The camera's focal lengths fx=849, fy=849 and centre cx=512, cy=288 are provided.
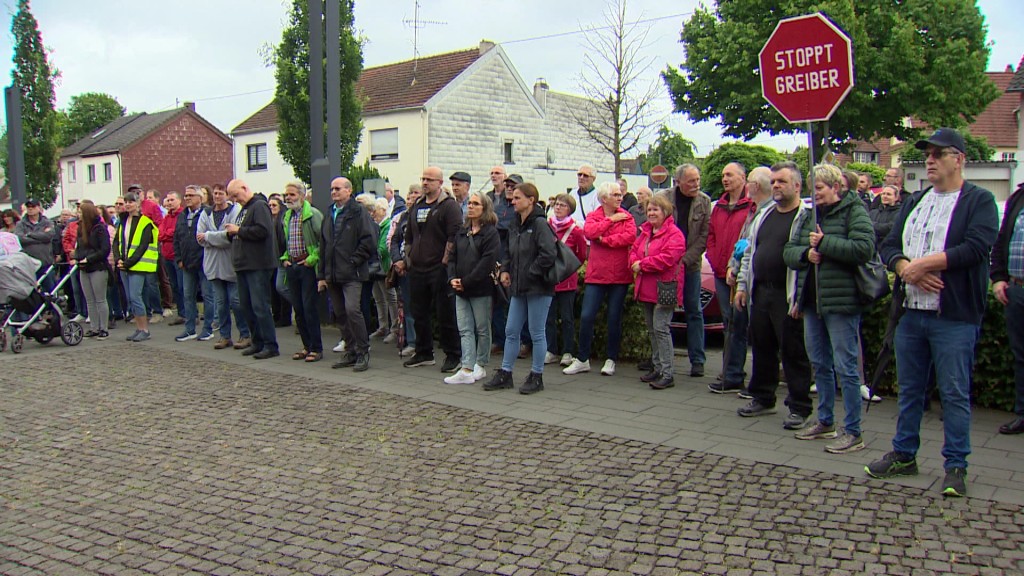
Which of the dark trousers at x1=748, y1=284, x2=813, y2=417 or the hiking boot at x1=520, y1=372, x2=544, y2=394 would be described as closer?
the dark trousers at x1=748, y1=284, x2=813, y2=417

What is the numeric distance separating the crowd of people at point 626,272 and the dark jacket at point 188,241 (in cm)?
3

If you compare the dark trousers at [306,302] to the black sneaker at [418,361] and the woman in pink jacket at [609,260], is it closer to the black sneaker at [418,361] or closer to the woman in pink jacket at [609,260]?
the black sneaker at [418,361]

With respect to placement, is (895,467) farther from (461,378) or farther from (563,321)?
(563,321)

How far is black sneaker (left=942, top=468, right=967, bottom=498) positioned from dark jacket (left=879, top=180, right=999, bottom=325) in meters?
0.91

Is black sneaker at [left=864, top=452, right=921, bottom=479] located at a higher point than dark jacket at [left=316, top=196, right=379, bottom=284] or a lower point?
lower

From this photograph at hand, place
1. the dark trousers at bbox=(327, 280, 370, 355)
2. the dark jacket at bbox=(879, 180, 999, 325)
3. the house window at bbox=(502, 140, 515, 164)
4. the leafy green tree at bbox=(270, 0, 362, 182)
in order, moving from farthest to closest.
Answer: the house window at bbox=(502, 140, 515, 164) < the leafy green tree at bbox=(270, 0, 362, 182) < the dark trousers at bbox=(327, 280, 370, 355) < the dark jacket at bbox=(879, 180, 999, 325)

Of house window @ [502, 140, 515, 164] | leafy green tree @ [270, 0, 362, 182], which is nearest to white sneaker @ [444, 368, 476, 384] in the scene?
leafy green tree @ [270, 0, 362, 182]

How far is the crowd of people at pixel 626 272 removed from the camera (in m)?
5.23

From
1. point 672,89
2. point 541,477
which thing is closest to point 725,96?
point 672,89

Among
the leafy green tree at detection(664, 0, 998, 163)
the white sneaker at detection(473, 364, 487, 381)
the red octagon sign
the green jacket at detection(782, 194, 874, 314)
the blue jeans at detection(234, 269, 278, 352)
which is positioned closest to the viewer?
the green jacket at detection(782, 194, 874, 314)

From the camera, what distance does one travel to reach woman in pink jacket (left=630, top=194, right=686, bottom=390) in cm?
805

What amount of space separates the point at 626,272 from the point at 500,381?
1.71 metres

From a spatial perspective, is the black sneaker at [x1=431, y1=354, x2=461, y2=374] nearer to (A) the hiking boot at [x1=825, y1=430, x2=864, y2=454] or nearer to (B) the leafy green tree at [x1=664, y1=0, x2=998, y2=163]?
(A) the hiking boot at [x1=825, y1=430, x2=864, y2=454]

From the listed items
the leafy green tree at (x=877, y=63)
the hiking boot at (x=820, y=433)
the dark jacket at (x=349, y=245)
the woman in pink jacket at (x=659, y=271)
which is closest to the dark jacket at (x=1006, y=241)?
the hiking boot at (x=820, y=433)
